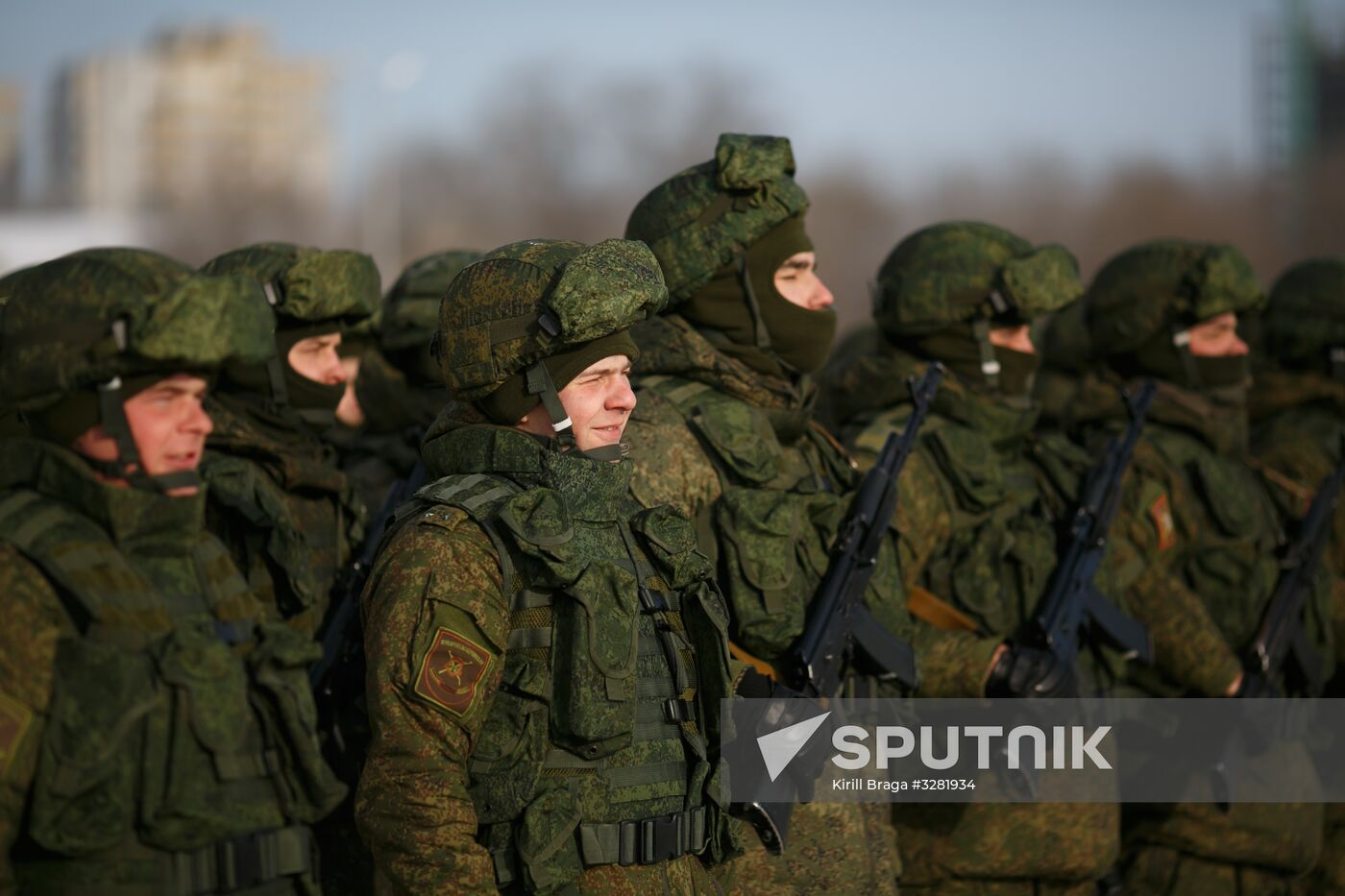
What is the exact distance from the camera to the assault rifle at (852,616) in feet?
19.2

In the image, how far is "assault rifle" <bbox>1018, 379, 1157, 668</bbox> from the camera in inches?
277

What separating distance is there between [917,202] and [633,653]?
65.2 metres

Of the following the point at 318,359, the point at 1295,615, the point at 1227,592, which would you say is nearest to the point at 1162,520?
the point at 1227,592

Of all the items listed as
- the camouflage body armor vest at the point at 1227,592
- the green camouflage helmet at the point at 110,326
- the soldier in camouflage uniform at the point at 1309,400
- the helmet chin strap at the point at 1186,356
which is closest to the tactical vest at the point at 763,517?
the green camouflage helmet at the point at 110,326

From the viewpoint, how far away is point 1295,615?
Answer: 818 centimetres

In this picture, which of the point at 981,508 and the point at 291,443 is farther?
the point at 981,508

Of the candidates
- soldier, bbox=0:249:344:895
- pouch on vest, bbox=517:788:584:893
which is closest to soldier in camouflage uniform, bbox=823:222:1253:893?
pouch on vest, bbox=517:788:584:893

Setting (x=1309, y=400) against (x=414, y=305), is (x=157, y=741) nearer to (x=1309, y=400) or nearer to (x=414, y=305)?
(x=414, y=305)

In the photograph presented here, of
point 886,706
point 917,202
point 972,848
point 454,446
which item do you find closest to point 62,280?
point 454,446

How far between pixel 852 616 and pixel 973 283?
1.95 m

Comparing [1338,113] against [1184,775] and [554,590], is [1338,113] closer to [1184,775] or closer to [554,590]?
[1184,775]

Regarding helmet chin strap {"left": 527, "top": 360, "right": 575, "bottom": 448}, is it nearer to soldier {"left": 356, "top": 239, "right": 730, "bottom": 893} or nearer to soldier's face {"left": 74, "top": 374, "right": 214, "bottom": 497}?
soldier {"left": 356, "top": 239, "right": 730, "bottom": 893}

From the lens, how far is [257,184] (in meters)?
94.6

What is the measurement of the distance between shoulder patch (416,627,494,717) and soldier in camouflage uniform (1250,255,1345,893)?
5.57 m
